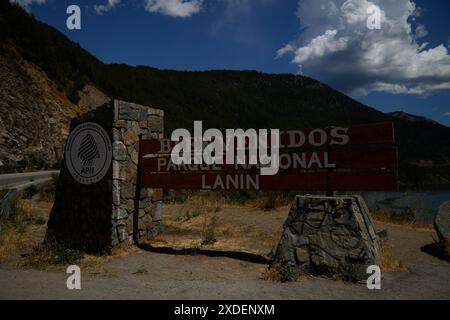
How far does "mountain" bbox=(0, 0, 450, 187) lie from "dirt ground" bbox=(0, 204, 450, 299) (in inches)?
197

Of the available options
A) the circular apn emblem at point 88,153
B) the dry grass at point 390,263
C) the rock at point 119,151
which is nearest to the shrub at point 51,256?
the circular apn emblem at point 88,153

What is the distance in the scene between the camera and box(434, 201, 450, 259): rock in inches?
285

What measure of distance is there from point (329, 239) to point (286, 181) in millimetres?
1447

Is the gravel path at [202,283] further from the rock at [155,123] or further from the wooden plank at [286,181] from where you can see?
the rock at [155,123]

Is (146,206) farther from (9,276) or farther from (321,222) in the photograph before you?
(321,222)

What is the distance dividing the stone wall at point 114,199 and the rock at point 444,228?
19.4ft

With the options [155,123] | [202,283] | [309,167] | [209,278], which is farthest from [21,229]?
[309,167]

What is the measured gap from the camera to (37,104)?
28.8m

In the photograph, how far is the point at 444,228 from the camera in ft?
24.5

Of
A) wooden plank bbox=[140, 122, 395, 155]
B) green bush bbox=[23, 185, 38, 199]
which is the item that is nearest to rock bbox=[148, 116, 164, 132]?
wooden plank bbox=[140, 122, 395, 155]

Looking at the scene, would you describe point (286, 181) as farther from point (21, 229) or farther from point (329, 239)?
point (21, 229)

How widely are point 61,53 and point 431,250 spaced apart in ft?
136

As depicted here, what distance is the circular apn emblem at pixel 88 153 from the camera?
26.7 feet
